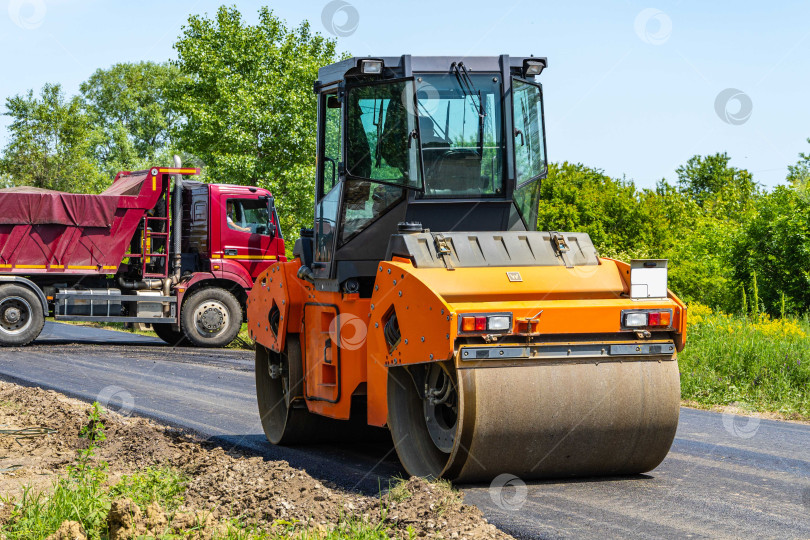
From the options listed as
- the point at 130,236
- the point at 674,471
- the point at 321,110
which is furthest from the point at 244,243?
the point at 674,471

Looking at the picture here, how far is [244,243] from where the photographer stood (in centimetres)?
1984

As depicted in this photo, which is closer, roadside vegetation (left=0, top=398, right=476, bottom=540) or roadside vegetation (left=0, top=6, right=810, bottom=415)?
roadside vegetation (left=0, top=398, right=476, bottom=540)

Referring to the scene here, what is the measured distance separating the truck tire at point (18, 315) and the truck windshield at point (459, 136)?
13.9 m

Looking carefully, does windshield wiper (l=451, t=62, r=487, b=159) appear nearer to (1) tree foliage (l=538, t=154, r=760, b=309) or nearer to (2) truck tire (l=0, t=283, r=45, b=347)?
(2) truck tire (l=0, t=283, r=45, b=347)

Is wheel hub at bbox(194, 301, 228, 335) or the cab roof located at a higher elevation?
the cab roof

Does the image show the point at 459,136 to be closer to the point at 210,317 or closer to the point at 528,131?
the point at 528,131

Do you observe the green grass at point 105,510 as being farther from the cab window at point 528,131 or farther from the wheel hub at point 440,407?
the cab window at point 528,131

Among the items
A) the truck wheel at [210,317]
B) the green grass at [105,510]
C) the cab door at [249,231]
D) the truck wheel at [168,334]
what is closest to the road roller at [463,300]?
the green grass at [105,510]

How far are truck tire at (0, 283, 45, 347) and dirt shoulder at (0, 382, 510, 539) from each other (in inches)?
415

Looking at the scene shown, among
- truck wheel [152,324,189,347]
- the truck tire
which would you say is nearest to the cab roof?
the truck tire

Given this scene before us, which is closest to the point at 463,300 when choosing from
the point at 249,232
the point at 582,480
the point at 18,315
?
the point at 582,480

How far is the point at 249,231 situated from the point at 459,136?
13165mm

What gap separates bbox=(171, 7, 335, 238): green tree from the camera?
97.7 feet

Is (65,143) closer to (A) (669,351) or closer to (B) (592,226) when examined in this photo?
(B) (592,226)
